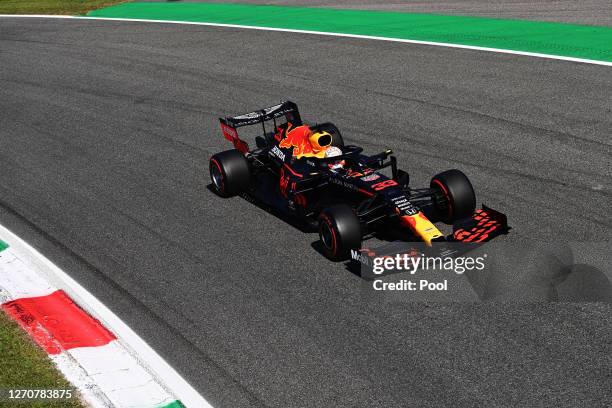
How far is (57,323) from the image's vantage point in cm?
834

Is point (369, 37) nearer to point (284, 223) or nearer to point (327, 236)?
point (284, 223)

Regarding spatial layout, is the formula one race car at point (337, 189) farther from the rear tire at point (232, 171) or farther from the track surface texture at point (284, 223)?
the track surface texture at point (284, 223)

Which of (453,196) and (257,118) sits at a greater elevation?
(257,118)

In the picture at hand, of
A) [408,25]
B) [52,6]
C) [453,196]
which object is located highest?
[52,6]

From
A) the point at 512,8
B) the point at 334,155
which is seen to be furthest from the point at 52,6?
the point at 334,155

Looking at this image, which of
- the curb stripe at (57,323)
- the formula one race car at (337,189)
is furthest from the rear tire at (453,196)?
the curb stripe at (57,323)

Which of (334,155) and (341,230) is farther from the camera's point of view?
(334,155)

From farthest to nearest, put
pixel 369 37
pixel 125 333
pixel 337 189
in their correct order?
pixel 369 37, pixel 337 189, pixel 125 333

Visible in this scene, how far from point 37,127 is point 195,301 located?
8.40 metres

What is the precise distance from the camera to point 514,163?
11891mm

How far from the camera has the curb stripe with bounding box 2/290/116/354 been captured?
7.97 metres

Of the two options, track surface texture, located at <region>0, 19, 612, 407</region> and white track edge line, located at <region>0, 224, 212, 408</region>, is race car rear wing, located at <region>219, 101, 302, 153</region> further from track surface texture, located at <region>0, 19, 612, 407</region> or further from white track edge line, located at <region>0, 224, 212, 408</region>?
white track edge line, located at <region>0, 224, 212, 408</region>

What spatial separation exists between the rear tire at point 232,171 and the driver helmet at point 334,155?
1.28 metres

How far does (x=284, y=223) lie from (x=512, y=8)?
13.9 m
